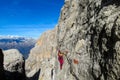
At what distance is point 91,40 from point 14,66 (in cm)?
3920

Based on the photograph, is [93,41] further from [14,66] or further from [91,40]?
[14,66]

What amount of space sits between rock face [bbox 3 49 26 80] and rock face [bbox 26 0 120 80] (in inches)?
1090

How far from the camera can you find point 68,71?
885 inches

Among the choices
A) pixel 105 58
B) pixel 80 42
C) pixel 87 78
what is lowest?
pixel 87 78

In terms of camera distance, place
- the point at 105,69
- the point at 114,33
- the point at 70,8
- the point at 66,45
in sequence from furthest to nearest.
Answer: the point at 70,8, the point at 66,45, the point at 105,69, the point at 114,33

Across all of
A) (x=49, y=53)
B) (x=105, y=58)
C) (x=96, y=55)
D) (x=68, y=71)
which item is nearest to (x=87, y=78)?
(x=96, y=55)

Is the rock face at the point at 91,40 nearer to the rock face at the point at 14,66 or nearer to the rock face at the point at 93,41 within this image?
the rock face at the point at 93,41

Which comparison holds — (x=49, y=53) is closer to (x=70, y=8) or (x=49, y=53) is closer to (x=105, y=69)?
(x=70, y=8)

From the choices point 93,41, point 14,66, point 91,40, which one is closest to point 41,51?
point 14,66

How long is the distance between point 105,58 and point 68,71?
8159 mm

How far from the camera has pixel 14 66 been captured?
54.3m

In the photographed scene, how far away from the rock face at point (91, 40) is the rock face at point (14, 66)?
1090 inches

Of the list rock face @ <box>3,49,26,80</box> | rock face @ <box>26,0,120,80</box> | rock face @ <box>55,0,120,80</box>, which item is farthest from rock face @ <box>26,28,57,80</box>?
rock face @ <box>55,0,120,80</box>

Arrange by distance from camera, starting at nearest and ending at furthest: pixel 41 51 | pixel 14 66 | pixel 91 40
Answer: pixel 91 40 < pixel 14 66 < pixel 41 51
